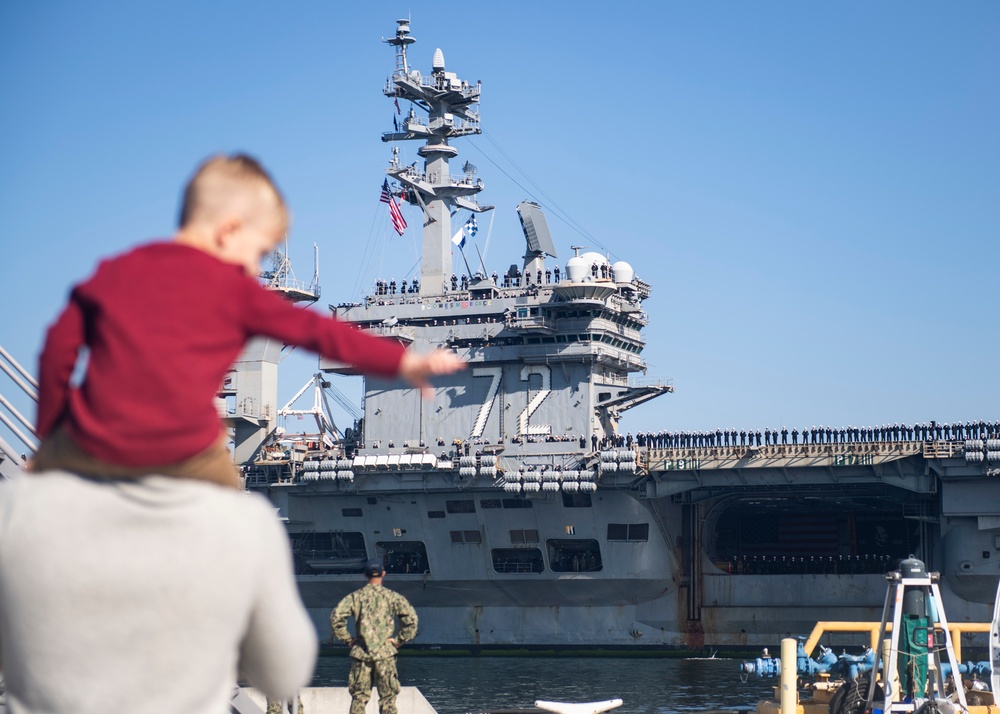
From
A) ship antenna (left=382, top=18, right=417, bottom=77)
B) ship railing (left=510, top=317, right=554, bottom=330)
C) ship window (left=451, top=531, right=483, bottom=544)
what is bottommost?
ship window (left=451, top=531, right=483, bottom=544)

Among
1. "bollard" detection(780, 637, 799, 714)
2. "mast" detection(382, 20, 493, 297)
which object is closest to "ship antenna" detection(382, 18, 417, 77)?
"mast" detection(382, 20, 493, 297)

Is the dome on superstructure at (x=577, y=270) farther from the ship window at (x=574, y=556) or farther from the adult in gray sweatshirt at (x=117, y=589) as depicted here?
the adult in gray sweatshirt at (x=117, y=589)

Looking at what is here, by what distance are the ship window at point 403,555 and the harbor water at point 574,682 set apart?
297 centimetres

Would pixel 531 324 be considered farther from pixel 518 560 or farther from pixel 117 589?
pixel 117 589

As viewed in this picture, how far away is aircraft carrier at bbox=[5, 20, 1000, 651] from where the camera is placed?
38781mm

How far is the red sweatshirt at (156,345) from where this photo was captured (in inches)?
94.0

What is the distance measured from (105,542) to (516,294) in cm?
4148

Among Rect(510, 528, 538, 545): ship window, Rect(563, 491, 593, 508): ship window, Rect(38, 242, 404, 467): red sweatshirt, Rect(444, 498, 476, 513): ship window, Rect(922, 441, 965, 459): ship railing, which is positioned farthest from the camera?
Rect(444, 498, 476, 513): ship window

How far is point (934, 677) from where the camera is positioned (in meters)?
13.5

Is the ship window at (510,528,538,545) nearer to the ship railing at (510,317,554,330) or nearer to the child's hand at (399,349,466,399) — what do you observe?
the ship railing at (510,317,554,330)

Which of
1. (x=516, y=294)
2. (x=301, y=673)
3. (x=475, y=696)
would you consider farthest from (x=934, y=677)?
(x=516, y=294)

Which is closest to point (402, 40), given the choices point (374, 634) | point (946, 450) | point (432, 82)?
point (432, 82)

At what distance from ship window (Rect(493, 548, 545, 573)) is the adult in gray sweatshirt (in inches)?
1545

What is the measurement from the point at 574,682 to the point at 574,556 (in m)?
8.37
